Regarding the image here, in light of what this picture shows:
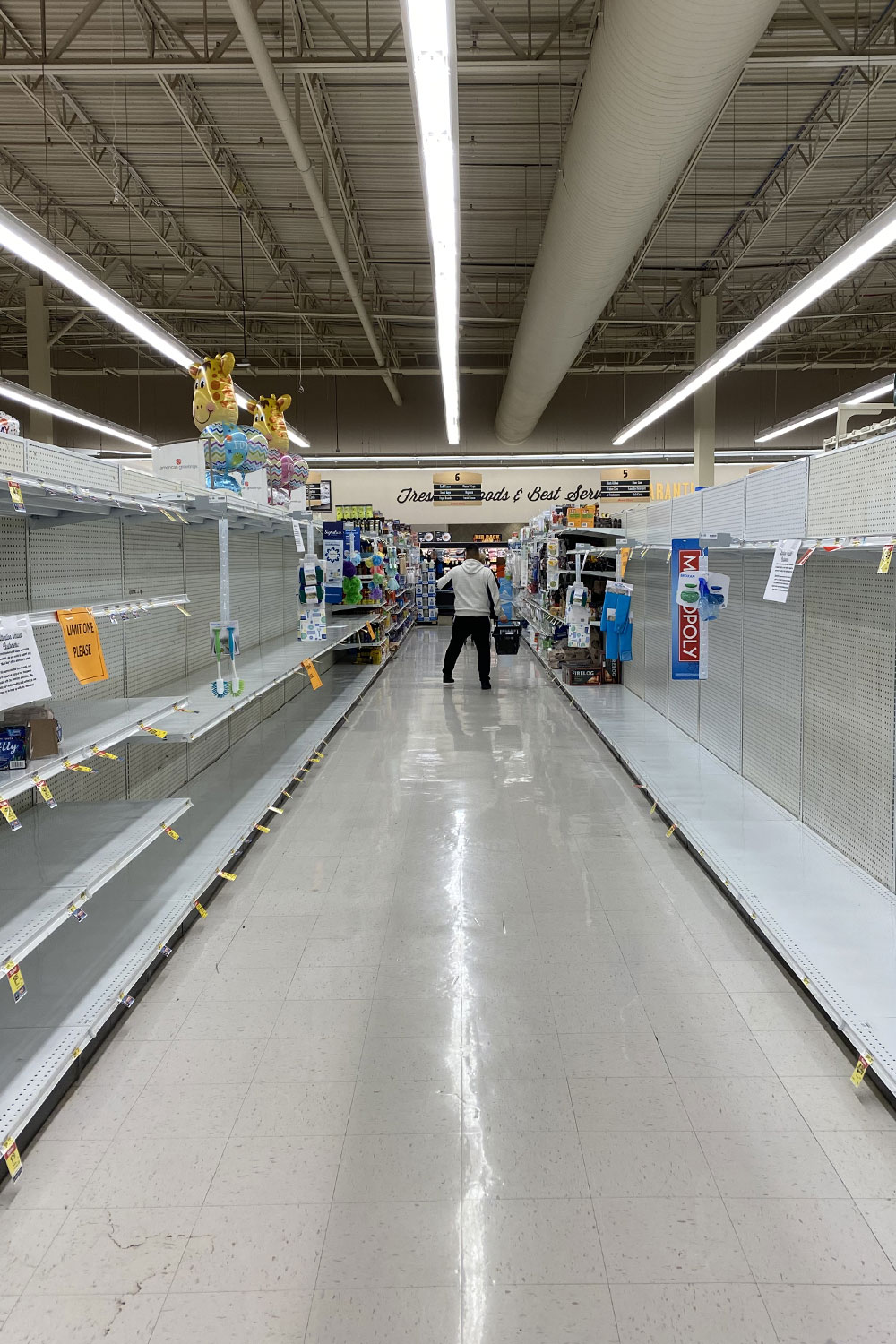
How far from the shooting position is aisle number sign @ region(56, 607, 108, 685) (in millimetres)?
2715

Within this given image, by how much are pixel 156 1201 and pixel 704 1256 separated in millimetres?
1287

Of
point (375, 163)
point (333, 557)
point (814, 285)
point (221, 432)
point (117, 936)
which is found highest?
point (375, 163)

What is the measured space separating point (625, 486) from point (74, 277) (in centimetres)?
1612

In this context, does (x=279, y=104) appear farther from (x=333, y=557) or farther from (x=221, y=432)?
(x=333, y=557)

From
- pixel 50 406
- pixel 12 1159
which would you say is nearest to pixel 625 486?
pixel 50 406

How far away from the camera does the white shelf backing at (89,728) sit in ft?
8.60

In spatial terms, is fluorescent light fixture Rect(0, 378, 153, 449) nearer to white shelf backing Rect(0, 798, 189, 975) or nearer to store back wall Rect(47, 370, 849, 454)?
store back wall Rect(47, 370, 849, 454)

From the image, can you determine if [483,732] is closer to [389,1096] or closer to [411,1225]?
[389,1096]

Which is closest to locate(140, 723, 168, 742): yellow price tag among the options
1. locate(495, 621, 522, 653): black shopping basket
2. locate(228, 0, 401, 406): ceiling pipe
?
locate(228, 0, 401, 406): ceiling pipe

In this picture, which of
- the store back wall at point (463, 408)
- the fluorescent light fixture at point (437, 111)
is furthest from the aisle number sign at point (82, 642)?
the store back wall at point (463, 408)

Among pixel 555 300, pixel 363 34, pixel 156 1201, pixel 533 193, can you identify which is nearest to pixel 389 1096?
pixel 156 1201

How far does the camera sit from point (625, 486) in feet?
69.2

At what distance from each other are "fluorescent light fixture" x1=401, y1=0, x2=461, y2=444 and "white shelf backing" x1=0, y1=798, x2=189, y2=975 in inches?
→ 140

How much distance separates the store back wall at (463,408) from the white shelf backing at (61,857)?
17.5 meters
